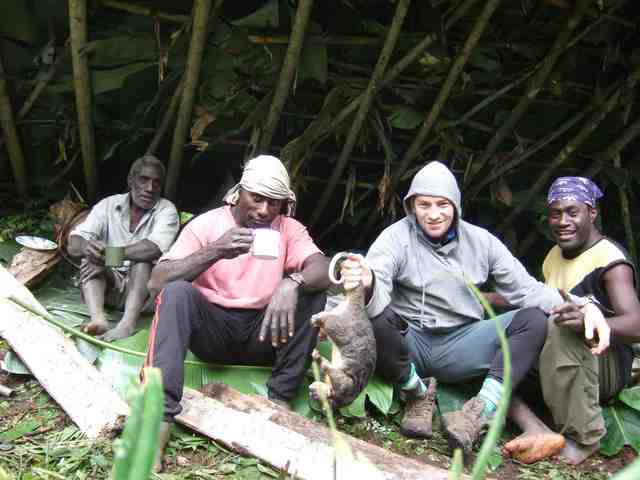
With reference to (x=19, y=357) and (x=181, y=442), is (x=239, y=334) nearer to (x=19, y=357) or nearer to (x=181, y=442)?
(x=181, y=442)

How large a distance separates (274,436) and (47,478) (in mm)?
708

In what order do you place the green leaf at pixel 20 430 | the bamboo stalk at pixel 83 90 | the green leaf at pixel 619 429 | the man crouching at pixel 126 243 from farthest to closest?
the bamboo stalk at pixel 83 90 → the man crouching at pixel 126 243 → the green leaf at pixel 619 429 → the green leaf at pixel 20 430

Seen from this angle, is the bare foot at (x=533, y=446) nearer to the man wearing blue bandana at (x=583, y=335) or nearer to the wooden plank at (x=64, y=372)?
the man wearing blue bandana at (x=583, y=335)

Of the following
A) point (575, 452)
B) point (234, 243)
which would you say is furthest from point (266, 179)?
point (575, 452)

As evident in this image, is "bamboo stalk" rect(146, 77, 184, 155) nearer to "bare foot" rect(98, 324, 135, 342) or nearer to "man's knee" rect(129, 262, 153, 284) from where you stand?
"man's knee" rect(129, 262, 153, 284)

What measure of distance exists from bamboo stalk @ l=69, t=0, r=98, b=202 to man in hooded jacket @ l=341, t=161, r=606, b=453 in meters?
1.93

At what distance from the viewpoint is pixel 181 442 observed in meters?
2.42

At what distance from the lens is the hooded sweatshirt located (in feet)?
9.40

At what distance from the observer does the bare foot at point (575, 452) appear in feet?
8.92

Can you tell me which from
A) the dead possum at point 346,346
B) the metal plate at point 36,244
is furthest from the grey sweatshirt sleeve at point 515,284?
the metal plate at point 36,244

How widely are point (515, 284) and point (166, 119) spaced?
2.21 metres

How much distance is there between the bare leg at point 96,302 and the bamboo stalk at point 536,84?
2.20 meters

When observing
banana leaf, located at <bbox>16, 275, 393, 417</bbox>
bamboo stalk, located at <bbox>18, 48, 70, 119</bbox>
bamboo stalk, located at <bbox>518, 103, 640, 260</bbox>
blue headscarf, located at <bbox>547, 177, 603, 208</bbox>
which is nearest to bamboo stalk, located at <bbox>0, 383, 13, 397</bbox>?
banana leaf, located at <bbox>16, 275, 393, 417</bbox>

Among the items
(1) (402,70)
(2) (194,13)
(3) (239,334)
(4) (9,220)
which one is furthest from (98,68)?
(3) (239,334)
